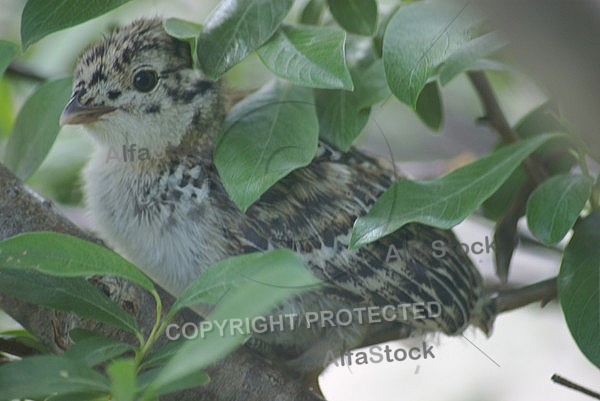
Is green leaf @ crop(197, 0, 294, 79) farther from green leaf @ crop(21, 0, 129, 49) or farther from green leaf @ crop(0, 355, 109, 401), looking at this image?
green leaf @ crop(0, 355, 109, 401)

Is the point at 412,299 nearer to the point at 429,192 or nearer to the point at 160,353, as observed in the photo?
the point at 429,192

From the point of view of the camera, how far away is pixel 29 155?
46.9 inches

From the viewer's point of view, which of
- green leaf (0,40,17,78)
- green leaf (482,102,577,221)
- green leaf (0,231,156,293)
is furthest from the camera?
green leaf (482,102,577,221)

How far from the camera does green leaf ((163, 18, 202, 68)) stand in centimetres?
103

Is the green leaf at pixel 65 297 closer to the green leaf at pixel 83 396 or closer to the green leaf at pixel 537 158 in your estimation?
the green leaf at pixel 83 396

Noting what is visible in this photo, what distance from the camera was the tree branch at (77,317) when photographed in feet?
3.19

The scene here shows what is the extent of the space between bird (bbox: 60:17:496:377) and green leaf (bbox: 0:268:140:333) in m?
0.26

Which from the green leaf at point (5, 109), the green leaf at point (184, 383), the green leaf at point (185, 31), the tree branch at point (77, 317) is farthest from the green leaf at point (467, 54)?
the green leaf at point (5, 109)

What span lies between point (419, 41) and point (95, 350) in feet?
1.51

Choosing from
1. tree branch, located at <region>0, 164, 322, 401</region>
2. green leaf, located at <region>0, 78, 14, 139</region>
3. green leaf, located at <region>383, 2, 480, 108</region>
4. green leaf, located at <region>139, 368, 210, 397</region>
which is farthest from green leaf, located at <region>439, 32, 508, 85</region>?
green leaf, located at <region>0, 78, 14, 139</region>

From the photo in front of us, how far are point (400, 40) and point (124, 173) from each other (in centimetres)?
42

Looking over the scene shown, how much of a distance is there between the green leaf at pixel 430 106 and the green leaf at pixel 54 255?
0.60m

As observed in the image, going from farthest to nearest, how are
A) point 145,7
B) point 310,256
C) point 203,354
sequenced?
point 145,7, point 310,256, point 203,354

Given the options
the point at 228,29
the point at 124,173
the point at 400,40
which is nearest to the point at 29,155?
the point at 124,173
